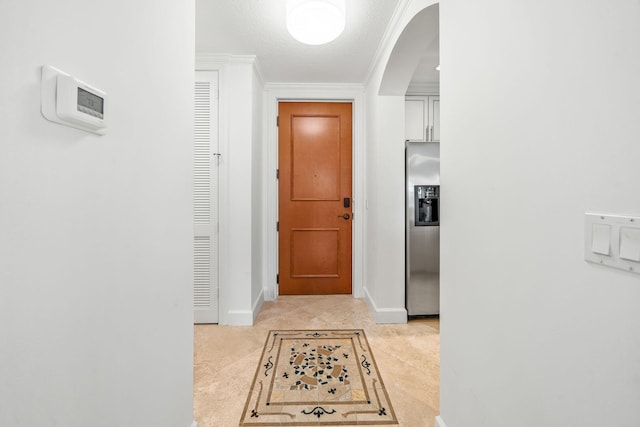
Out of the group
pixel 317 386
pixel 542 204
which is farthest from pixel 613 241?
pixel 317 386

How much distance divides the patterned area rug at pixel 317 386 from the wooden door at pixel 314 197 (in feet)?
3.79

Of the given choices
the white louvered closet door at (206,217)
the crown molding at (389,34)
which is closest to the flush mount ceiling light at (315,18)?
the crown molding at (389,34)

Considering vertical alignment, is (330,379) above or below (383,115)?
below

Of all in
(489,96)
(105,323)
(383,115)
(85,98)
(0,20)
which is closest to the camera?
(0,20)

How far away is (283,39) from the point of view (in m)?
2.50

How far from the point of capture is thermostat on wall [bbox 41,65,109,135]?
2.07 ft

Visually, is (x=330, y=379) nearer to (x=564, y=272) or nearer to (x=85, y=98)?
(x=564, y=272)

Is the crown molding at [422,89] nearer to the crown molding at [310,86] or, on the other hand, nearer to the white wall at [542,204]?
the crown molding at [310,86]

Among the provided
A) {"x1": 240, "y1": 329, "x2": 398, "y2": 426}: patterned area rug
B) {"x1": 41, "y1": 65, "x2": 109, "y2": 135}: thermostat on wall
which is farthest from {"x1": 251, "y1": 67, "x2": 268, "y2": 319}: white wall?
{"x1": 41, "y1": 65, "x2": 109, "y2": 135}: thermostat on wall

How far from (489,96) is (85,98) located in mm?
1198

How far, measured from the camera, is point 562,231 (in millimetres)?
761

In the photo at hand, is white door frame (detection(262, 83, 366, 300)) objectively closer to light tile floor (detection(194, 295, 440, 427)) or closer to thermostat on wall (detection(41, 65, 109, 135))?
light tile floor (detection(194, 295, 440, 427))

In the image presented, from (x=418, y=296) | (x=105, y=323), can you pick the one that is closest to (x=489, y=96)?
(x=105, y=323)

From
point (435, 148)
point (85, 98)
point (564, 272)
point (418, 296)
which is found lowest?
point (418, 296)
